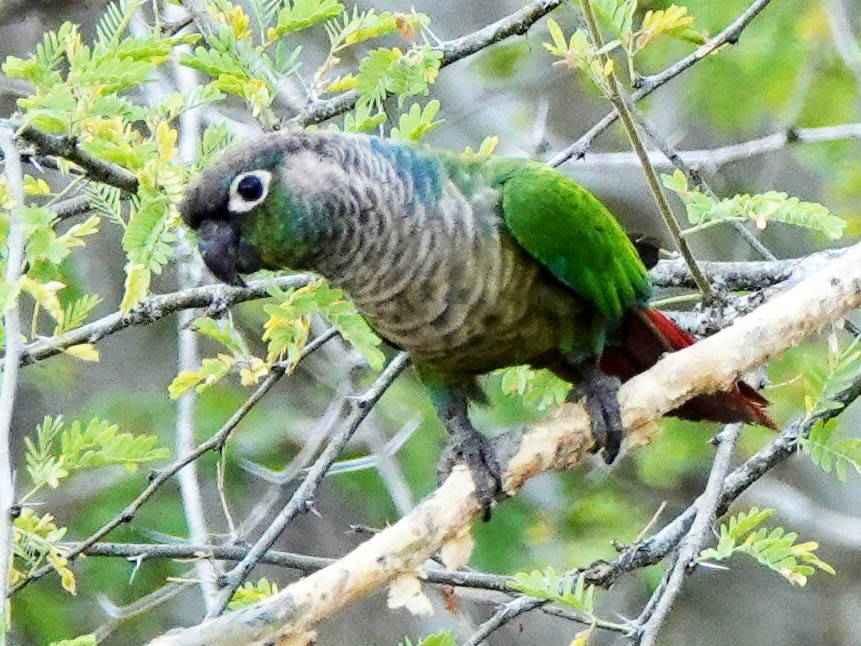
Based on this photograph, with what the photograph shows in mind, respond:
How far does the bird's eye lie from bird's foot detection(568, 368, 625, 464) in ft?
2.48

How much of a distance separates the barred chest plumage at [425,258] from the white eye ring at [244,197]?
40 millimetres

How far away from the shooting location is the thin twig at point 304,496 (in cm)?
215

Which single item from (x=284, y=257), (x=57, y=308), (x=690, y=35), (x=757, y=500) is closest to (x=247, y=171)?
(x=284, y=257)

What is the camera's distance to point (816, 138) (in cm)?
307

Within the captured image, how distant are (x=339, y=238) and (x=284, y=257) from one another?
0.36 ft

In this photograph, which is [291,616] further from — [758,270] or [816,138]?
[816,138]

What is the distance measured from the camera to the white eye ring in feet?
6.72

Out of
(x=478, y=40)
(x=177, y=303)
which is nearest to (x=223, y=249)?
(x=177, y=303)

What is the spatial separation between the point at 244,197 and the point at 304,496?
63 centimetres

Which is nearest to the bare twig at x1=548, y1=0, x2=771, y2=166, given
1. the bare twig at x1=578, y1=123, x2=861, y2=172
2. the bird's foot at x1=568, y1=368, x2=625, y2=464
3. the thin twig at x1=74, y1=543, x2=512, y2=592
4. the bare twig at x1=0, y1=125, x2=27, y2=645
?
the bare twig at x1=578, y1=123, x2=861, y2=172

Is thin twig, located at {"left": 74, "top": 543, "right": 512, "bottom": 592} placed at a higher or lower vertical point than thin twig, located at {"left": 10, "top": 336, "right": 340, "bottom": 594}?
lower

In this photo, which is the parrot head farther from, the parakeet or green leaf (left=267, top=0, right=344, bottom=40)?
green leaf (left=267, top=0, right=344, bottom=40)

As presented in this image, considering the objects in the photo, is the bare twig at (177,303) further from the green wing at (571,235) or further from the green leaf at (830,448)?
the green leaf at (830,448)

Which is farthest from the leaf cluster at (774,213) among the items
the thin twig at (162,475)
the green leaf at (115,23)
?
A: the green leaf at (115,23)
